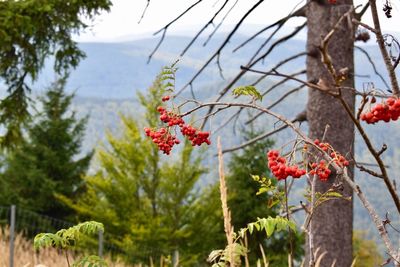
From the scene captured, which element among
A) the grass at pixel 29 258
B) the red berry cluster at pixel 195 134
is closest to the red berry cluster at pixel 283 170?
the red berry cluster at pixel 195 134

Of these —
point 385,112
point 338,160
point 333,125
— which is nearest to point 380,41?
point 385,112

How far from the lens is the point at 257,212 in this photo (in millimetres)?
17141

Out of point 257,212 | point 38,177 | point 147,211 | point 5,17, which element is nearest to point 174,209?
point 147,211

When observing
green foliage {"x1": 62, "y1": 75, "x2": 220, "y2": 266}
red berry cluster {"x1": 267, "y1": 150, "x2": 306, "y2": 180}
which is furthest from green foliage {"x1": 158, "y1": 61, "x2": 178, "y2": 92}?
green foliage {"x1": 62, "y1": 75, "x2": 220, "y2": 266}

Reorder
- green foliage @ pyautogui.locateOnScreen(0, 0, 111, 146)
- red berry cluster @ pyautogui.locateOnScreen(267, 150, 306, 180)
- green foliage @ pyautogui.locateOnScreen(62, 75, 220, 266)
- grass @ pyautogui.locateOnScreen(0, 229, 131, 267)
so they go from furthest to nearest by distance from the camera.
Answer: green foliage @ pyautogui.locateOnScreen(62, 75, 220, 266) → green foliage @ pyautogui.locateOnScreen(0, 0, 111, 146) → grass @ pyautogui.locateOnScreen(0, 229, 131, 267) → red berry cluster @ pyautogui.locateOnScreen(267, 150, 306, 180)

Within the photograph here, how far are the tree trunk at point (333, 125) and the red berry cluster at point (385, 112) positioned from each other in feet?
13.3

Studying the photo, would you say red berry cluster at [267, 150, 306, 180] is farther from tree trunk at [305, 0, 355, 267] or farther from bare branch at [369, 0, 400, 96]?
tree trunk at [305, 0, 355, 267]

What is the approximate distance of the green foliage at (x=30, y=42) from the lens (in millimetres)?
11156

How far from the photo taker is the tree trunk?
262 inches

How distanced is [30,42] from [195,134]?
1012cm

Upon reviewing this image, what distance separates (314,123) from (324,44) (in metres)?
4.89

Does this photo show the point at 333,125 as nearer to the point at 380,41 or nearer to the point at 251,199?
the point at 380,41

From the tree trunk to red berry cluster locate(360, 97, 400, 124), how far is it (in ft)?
13.3

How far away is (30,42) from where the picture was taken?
41.5ft
